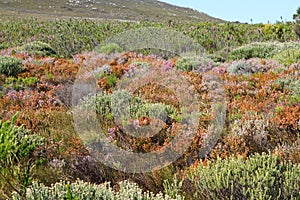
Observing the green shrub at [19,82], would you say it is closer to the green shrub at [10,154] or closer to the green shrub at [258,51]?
the green shrub at [10,154]

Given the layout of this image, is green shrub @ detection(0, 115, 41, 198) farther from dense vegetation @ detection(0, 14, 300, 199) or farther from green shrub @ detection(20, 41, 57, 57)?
green shrub @ detection(20, 41, 57, 57)

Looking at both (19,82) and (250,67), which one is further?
(250,67)

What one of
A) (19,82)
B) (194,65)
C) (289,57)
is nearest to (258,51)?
(289,57)

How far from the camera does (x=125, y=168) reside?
4727mm

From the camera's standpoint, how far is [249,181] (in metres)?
3.65

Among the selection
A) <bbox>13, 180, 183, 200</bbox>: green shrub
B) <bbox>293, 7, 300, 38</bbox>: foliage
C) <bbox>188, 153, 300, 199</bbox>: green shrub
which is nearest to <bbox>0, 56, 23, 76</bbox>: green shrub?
<bbox>13, 180, 183, 200</bbox>: green shrub

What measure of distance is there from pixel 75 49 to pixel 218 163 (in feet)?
45.3

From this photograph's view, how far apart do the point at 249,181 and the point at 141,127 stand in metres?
2.29

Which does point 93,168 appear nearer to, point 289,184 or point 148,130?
point 148,130

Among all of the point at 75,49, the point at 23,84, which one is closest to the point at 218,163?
the point at 23,84

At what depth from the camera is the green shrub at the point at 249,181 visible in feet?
11.7

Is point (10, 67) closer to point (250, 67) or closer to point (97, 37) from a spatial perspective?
point (250, 67)

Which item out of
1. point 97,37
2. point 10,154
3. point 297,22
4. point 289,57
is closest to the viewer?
point 10,154

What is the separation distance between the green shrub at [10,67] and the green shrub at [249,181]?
7170mm
